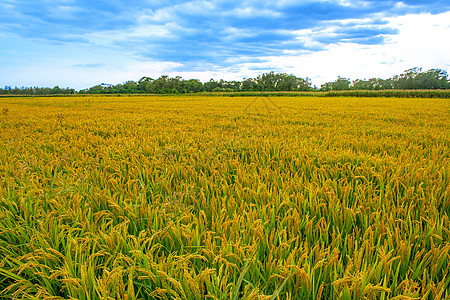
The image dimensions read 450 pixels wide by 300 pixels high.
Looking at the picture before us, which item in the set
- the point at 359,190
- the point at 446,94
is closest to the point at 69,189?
the point at 359,190

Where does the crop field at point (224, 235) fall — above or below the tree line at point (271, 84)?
below

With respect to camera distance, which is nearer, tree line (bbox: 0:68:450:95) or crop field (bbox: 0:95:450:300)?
crop field (bbox: 0:95:450:300)

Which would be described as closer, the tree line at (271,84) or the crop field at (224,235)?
the crop field at (224,235)

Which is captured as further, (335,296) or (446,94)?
(446,94)

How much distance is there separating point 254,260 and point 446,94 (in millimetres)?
58402

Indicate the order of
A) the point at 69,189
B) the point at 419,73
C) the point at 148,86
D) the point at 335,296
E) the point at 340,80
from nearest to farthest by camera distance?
1. the point at 335,296
2. the point at 69,189
3. the point at 148,86
4. the point at 419,73
5. the point at 340,80

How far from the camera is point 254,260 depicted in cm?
97

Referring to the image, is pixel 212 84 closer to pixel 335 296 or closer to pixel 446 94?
pixel 446 94

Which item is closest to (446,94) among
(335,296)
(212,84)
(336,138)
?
(336,138)

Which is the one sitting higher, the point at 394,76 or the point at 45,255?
the point at 394,76

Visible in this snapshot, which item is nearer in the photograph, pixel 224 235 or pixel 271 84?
pixel 224 235

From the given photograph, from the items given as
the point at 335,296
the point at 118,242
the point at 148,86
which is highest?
the point at 148,86

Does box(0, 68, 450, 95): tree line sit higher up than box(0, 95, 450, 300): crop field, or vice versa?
box(0, 68, 450, 95): tree line

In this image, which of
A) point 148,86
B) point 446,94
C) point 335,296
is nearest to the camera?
point 335,296
